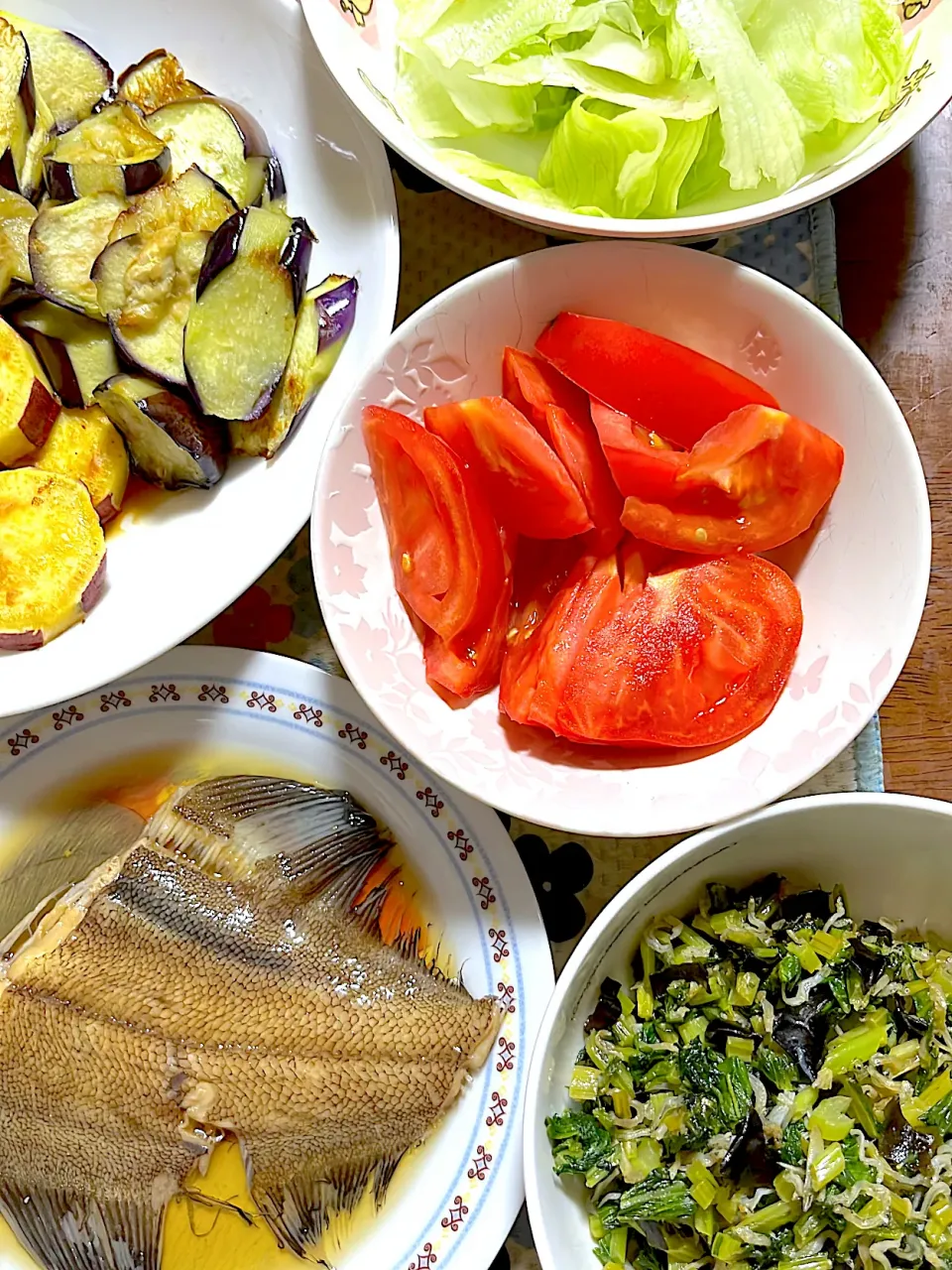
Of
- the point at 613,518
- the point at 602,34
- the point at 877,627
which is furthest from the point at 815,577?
the point at 602,34

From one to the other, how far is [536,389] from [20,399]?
671 mm

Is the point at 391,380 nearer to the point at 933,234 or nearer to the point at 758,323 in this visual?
the point at 758,323

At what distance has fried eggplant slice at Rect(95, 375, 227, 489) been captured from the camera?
55.3 inches

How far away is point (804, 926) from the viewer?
58.7 inches

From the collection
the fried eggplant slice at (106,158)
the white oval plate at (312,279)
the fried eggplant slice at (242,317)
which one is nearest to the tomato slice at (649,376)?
the white oval plate at (312,279)

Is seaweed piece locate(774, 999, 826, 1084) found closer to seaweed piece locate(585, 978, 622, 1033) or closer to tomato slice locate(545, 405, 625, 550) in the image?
seaweed piece locate(585, 978, 622, 1033)

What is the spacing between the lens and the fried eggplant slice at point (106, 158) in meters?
1.43

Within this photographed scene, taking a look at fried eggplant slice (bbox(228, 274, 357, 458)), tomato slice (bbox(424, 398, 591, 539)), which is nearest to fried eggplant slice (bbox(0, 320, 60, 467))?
fried eggplant slice (bbox(228, 274, 357, 458))

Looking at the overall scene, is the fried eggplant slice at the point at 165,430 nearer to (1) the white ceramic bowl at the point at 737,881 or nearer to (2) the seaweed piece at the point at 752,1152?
(1) the white ceramic bowl at the point at 737,881

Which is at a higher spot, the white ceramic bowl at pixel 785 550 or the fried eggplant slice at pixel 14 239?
the fried eggplant slice at pixel 14 239

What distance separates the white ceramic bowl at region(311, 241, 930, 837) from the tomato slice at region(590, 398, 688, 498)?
176mm

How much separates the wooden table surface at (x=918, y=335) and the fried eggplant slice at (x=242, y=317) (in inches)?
34.2

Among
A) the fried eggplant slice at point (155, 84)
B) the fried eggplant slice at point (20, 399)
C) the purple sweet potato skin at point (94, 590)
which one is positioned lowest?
the purple sweet potato skin at point (94, 590)

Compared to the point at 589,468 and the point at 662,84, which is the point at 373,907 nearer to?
the point at 589,468
